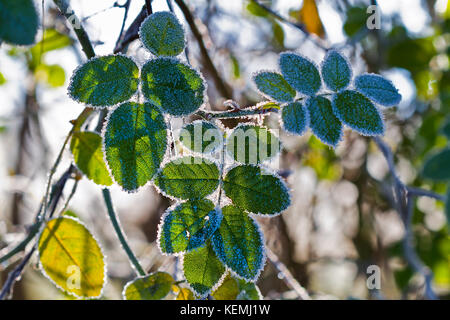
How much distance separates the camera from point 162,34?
0.62 meters

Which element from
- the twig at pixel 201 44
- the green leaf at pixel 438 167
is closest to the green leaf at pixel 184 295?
the green leaf at pixel 438 167

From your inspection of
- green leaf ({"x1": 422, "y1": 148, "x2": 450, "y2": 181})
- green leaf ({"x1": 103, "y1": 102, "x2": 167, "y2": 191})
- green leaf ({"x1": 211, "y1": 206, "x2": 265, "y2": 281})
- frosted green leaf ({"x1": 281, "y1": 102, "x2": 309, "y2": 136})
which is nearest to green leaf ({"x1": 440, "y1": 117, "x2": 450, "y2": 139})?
green leaf ({"x1": 422, "y1": 148, "x2": 450, "y2": 181})

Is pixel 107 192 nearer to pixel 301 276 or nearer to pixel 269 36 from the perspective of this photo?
pixel 269 36

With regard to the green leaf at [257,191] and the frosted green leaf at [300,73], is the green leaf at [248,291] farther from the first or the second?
the frosted green leaf at [300,73]

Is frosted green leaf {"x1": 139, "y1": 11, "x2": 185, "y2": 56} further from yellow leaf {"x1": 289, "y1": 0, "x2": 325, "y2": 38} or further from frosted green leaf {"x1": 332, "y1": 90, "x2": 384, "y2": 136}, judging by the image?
yellow leaf {"x1": 289, "y1": 0, "x2": 325, "y2": 38}

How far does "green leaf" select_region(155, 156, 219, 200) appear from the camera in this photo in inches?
24.8

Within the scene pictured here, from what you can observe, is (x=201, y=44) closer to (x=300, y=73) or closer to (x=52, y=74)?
(x=300, y=73)

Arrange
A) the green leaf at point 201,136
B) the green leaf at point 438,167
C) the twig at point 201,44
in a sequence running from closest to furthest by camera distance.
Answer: the green leaf at point 201,136 < the green leaf at point 438,167 < the twig at point 201,44

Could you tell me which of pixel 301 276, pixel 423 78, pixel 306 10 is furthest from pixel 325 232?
pixel 306 10

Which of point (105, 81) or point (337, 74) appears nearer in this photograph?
point (105, 81)

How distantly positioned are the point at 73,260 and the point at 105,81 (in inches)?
12.0

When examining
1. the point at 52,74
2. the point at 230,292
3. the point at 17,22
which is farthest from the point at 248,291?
the point at 52,74

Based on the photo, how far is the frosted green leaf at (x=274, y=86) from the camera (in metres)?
0.69

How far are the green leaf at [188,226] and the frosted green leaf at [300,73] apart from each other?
9.0 inches
